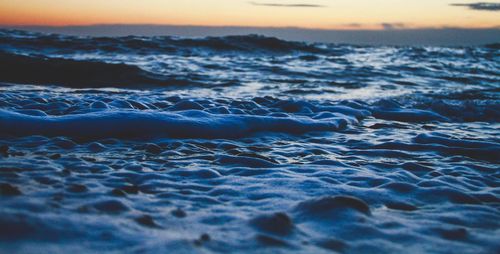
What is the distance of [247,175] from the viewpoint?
8.57ft

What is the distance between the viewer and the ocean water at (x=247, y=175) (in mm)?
1683

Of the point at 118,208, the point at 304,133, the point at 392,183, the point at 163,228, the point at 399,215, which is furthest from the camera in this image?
the point at 304,133

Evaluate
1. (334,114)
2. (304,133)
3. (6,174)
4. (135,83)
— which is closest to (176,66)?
(135,83)

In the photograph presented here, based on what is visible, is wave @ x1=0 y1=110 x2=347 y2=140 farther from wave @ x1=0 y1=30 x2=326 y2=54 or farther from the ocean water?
wave @ x1=0 y1=30 x2=326 y2=54

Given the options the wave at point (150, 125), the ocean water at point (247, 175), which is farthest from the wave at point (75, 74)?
the wave at point (150, 125)

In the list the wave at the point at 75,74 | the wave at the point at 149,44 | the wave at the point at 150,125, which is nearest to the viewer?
the wave at the point at 150,125

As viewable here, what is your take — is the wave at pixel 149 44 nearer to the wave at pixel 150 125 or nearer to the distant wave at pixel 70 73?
the distant wave at pixel 70 73

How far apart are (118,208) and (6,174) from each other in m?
0.79

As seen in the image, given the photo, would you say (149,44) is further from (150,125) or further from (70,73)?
(150,125)

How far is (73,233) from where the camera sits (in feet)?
5.27

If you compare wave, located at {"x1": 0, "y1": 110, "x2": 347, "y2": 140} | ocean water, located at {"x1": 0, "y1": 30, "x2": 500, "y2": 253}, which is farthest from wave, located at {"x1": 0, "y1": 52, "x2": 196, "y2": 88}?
wave, located at {"x1": 0, "y1": 110, "x2": 347, "y2": 140}

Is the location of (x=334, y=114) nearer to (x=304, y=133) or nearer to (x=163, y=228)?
(x=304, y=133)

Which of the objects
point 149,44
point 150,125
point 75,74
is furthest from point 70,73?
point 149,44

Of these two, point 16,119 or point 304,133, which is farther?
point 304,133
